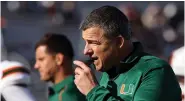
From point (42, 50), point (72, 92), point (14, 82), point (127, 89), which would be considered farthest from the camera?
point (42, 50)

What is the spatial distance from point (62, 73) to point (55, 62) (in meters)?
0.19

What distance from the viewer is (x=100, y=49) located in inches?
127

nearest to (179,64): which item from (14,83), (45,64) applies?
(45,64)

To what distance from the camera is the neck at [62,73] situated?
562cm

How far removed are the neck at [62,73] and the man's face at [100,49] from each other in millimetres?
2349

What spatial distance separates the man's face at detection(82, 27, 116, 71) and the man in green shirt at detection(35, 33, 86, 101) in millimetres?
Result: 2092

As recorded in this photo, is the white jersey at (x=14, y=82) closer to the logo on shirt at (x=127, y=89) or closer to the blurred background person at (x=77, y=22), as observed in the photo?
the logo on shirt at (x=127, y=89)

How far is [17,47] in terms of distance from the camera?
1292cm

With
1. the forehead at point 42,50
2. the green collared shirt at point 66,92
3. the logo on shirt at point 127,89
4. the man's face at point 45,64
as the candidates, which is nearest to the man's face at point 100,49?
the logo on shirt at point 127,89

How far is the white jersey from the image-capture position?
4809 mm

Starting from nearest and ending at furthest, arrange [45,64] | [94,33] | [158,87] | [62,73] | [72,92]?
[158,87]
[94,33]
[72,92]
[62,73]
[45,64]

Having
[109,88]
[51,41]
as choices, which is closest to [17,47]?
[51,41]

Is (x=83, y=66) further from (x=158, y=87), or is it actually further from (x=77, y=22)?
(x=77, y=22)

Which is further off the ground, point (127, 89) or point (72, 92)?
point (127, 89)
